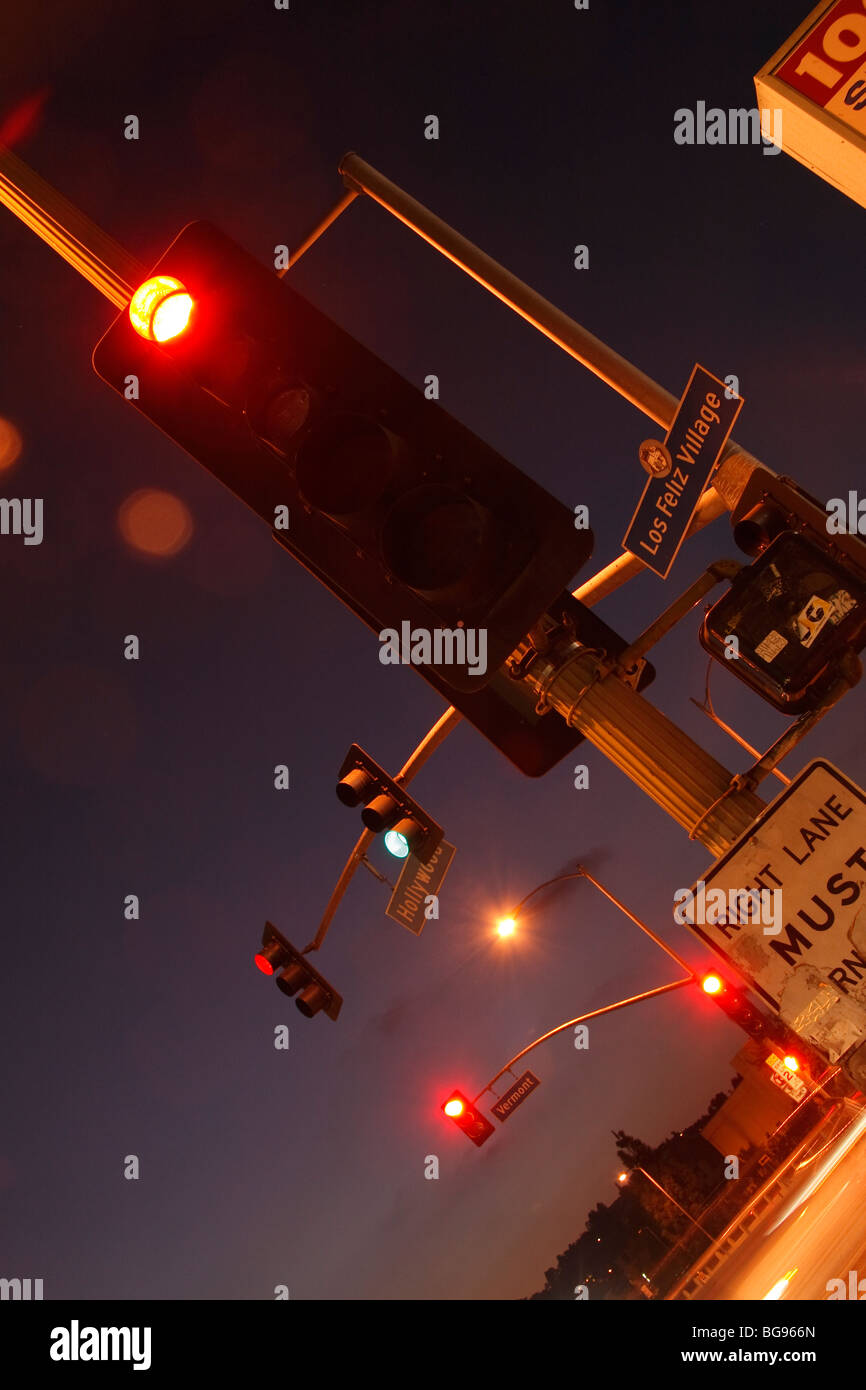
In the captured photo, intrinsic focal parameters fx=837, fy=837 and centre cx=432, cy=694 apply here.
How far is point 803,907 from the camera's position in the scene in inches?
106

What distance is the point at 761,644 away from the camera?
292 cm

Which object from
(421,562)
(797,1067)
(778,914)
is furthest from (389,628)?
(797,1067)

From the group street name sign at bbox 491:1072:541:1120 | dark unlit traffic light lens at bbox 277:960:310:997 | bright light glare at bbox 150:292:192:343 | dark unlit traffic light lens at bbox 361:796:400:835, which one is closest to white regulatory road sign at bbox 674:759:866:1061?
bright light glare at bbox 150:292:192:343

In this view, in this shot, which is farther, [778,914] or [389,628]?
[389,628]

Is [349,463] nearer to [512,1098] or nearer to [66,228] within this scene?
[66,228]

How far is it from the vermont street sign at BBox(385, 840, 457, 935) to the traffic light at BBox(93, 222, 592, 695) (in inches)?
150

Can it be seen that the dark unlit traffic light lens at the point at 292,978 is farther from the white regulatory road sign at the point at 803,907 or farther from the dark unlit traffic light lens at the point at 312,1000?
the white regulatory road sign at the point at 803,907

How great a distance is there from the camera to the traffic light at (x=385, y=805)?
20.1 ft

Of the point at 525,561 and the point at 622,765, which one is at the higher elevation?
the point at 525,561

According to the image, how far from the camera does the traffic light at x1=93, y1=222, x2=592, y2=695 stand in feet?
8.92

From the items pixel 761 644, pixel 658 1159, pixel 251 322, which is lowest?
pixel 658 1159

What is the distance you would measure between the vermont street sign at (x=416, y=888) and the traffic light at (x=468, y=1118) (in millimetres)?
14230
